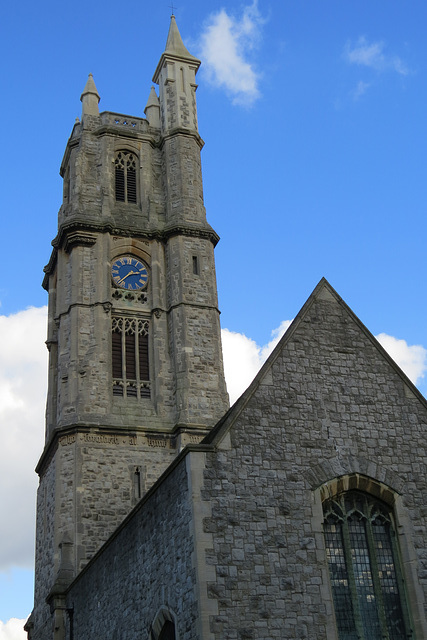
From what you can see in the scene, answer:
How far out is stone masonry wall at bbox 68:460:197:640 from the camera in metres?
14.6

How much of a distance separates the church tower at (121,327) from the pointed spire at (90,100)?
6 cm

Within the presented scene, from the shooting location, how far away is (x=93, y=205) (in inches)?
1339

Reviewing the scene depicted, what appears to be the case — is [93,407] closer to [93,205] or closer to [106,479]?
[106,479]

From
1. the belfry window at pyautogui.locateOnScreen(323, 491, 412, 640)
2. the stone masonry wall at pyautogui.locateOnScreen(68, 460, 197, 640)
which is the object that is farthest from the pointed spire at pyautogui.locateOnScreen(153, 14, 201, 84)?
the belfry window at pyautogui.locateOnScreen(323, 491, 412, 640)

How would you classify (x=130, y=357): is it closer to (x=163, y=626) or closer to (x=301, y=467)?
(x=301, y=467)

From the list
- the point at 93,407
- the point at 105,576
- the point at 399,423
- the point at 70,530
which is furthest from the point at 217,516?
the point at 93,407

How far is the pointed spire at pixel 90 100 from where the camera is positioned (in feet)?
121

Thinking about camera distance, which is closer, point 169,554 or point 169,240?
point 169,554

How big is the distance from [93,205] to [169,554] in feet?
68.8

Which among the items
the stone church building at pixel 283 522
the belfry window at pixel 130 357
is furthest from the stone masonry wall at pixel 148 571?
the belfry window at pixel 130 357

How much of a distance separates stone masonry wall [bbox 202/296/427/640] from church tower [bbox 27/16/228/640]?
12.1 m

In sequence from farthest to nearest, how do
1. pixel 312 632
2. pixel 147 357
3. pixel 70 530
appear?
pixel 147 357
pixel 70 530
pixel 312 632

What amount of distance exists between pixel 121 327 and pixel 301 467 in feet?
55.9

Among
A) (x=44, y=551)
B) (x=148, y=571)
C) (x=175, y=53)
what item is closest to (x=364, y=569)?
(x=148, y=571)
